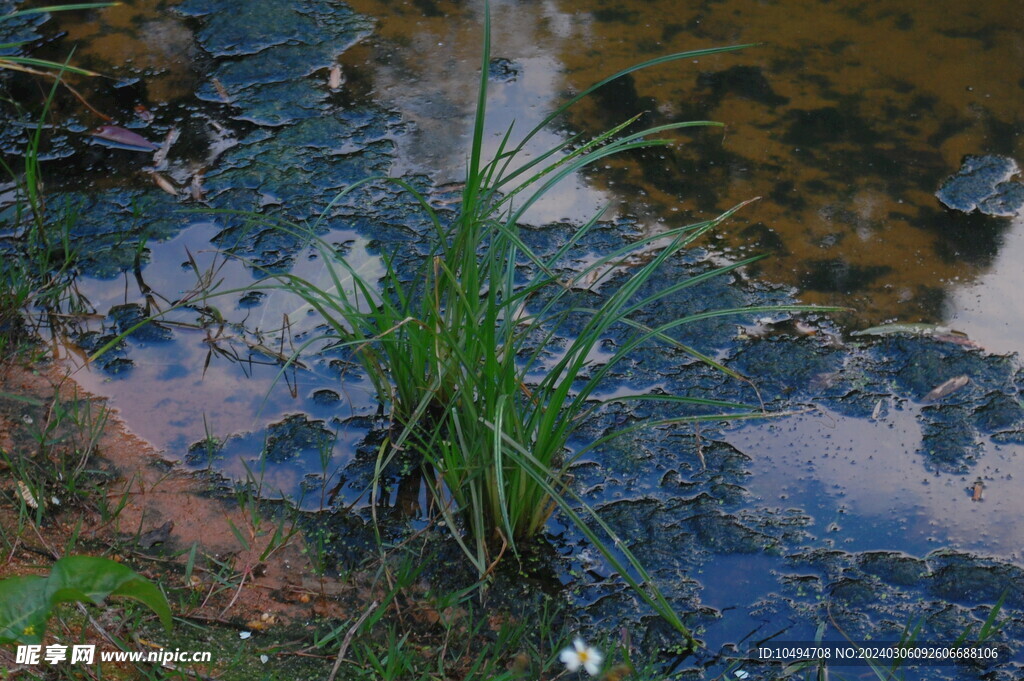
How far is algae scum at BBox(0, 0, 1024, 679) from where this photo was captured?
5.90 feet

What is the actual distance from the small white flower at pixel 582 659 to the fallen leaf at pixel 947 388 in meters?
0.99

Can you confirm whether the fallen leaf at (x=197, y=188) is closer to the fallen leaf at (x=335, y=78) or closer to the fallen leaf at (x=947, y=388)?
the fallen leaf at (x=335, y=78)

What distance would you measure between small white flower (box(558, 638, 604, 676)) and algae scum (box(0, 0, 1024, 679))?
0.08m

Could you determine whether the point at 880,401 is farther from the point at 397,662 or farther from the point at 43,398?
the point at 43,398

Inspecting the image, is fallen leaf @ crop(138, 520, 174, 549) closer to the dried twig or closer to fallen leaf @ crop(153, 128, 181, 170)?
the dried twig

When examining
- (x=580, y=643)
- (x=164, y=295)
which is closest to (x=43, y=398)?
(x=164, y=295)

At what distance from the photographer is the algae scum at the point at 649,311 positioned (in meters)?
1.80

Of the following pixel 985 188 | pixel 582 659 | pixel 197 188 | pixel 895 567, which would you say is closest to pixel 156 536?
pixel 582 659

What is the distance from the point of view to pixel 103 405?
2086 mm

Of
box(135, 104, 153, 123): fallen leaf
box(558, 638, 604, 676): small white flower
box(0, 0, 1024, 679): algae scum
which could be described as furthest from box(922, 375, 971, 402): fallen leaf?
box(135, 104, 153, 123): fallen leaf

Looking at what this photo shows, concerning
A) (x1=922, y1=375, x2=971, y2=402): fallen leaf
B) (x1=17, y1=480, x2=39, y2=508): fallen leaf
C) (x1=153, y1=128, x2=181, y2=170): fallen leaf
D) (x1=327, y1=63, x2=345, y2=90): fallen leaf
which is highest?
(x1=327, y1=63, x2=345, y2=90): fallen leaf

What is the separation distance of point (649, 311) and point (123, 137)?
5.42 ft

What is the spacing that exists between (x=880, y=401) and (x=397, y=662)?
1.19 metres

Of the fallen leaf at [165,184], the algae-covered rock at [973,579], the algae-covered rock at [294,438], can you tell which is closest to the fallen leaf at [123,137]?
the fallen leaf at [165,184]
